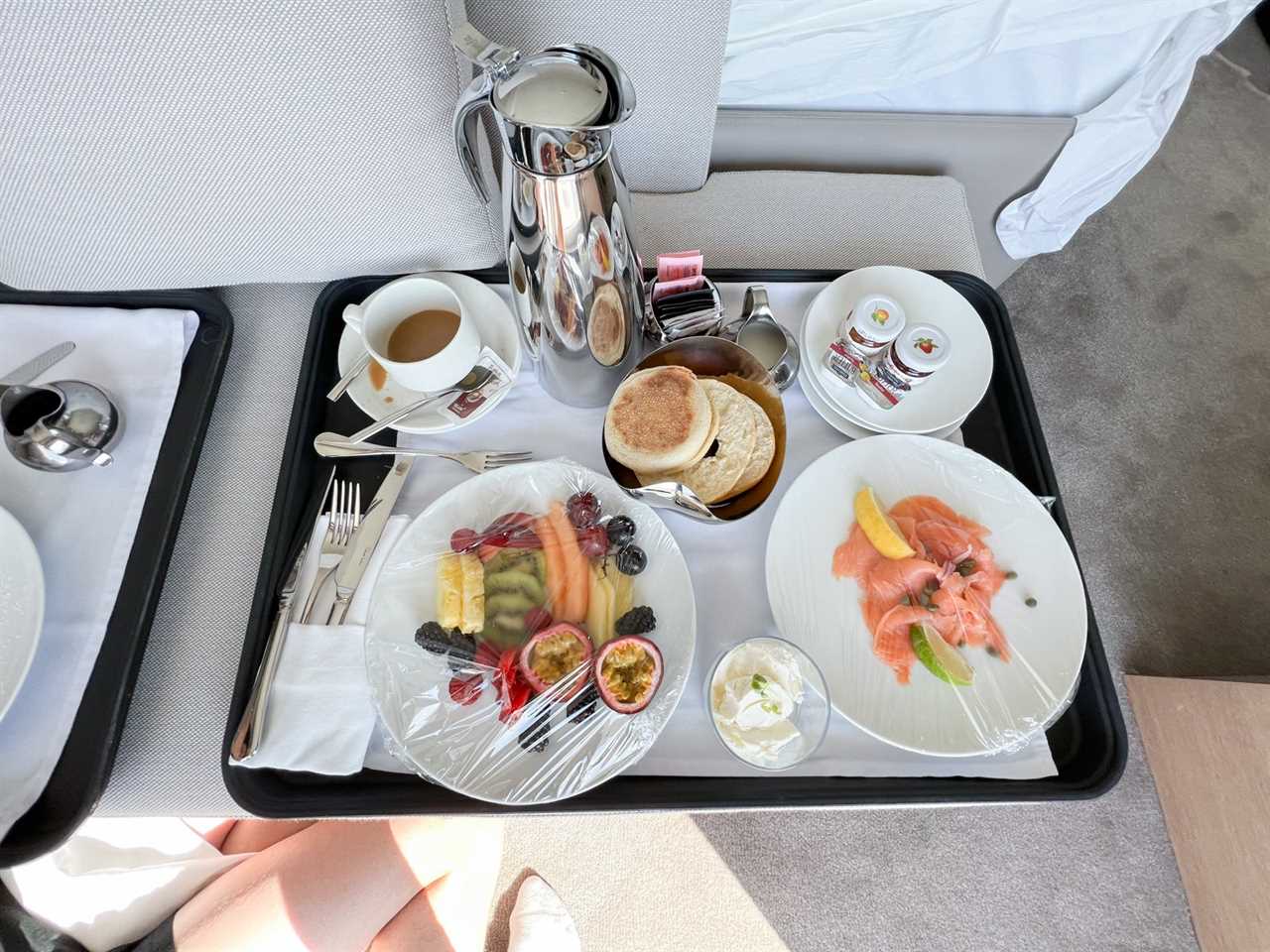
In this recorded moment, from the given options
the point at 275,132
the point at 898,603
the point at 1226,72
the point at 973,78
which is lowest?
the point at 1226,72

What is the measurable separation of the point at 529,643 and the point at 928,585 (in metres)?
Result: 0.37

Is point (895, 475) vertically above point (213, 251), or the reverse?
point (213, 251)

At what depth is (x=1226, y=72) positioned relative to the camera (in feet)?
6.05

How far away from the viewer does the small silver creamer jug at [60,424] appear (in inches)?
24.9

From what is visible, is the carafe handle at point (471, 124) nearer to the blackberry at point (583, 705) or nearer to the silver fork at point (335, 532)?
the silver fork at point (335, 532)

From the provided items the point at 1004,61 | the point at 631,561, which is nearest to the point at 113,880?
the point at 631,561

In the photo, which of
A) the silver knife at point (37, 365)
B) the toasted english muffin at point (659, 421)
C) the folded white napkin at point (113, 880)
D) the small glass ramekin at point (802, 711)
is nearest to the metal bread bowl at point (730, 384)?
the toasted english muffin at point (659, 421)

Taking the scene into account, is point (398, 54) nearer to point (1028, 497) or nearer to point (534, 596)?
point (534, 596)

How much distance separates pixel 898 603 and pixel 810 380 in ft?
0.81

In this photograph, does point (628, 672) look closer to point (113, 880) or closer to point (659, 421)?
point (659, 421)

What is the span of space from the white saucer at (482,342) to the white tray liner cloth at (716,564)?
0.02 m

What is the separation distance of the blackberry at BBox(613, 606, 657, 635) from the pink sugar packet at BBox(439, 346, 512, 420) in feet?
0.87

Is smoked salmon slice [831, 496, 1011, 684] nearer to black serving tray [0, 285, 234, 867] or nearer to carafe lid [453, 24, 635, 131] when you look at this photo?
carafe lid [453, 24, 635, 131]

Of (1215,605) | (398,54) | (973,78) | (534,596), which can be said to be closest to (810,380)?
(534,596)
